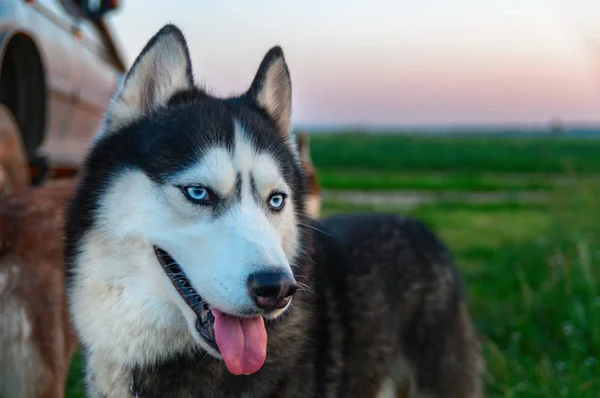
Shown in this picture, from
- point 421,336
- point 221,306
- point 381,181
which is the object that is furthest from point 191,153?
point 381,181

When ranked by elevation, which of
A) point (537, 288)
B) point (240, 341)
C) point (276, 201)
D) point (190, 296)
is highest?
point (276, 201)

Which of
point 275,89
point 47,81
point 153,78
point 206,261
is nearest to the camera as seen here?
point 206,261

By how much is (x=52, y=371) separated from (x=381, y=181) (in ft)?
59.2

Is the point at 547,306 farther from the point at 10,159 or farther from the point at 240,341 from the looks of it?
the point at 10,159

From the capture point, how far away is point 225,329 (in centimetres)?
244

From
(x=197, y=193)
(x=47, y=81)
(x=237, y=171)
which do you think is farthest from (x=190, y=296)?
(x=47, y=81)

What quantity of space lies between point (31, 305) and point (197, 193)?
57.0 inches

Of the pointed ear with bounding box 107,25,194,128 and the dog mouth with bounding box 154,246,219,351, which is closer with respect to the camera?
the dog mouth with bounding box 154,246,219,351

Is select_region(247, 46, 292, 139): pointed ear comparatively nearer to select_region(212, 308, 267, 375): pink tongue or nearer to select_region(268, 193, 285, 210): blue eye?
select_region(268, 193, 285, 210): blue eye

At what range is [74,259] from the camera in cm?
267

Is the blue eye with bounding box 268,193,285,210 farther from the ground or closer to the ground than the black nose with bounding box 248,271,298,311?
farther from the ground

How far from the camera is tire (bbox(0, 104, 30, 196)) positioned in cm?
414

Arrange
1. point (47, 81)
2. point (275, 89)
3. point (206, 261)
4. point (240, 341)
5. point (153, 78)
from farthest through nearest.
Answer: point (47, 81)
point (275, 89)
point (153, 78)
point (240, 341)
point (206, 261)

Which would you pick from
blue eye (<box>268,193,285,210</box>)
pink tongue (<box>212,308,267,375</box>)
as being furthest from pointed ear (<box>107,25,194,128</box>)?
pink tongue (<box>212,308,267,375</box>)
